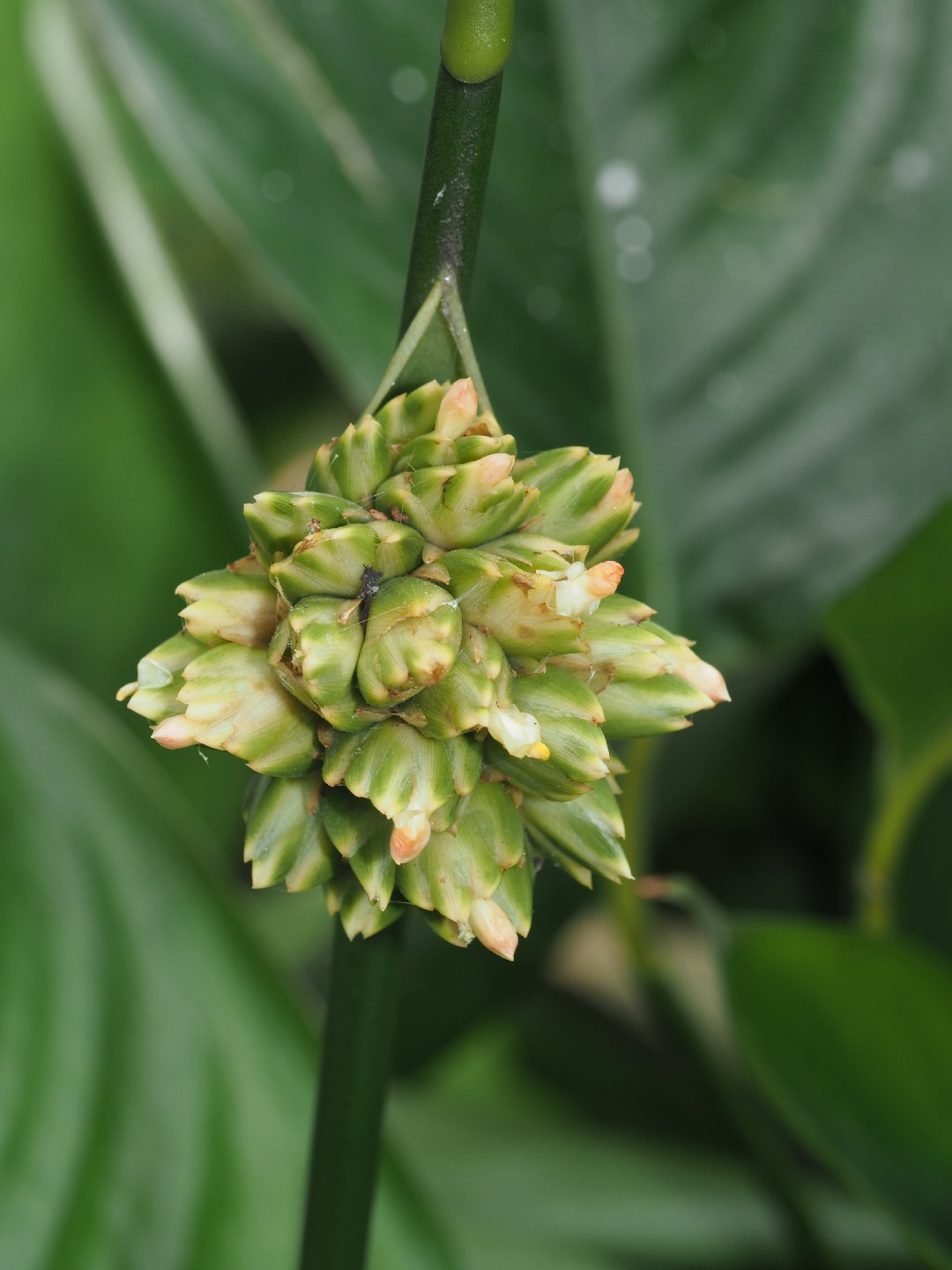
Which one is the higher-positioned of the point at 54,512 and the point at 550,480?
the point at 54,512

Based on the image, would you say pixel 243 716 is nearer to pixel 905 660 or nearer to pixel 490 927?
pixel 490 927

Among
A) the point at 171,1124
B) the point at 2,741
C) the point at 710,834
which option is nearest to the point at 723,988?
the point at 171,1124

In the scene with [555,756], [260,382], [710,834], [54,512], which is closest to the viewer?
[555,756]

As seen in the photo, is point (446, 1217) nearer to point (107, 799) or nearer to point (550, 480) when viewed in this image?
point (107, 799)

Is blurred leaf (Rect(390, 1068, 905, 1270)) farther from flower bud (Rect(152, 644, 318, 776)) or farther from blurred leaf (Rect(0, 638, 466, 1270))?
flower bud (Rect(152, 644, 318, 776))

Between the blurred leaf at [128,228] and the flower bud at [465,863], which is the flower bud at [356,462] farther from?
the blurred leaf at [128,228]

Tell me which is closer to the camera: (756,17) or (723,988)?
(723,988)

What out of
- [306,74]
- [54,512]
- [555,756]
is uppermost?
[306,74]
